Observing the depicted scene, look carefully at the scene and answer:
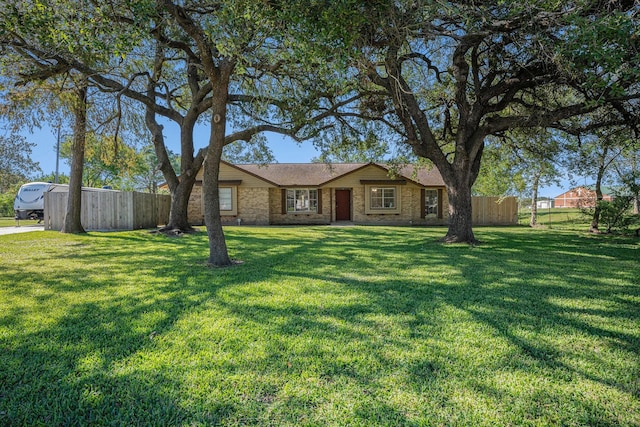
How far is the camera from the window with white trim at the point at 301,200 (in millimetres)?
20656

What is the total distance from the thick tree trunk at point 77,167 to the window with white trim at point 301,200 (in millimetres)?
11251

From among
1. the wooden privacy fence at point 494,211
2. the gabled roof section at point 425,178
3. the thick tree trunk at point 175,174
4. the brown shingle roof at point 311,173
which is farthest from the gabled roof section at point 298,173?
the wooden privacy fence at point 494,211

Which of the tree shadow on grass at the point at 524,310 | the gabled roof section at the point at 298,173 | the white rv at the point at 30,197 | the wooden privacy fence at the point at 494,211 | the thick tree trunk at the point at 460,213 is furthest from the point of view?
the wooden privacy fence at the point at 494,211

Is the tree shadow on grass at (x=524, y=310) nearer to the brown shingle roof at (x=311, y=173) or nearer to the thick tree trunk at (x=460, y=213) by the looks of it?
the thick tree trunk at (x=460, y=213)

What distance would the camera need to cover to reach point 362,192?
20250 mm

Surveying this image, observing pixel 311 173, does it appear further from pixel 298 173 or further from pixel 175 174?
pixel 175 174

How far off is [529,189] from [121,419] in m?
21.8

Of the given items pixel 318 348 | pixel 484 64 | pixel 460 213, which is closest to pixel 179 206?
pixel 460 213

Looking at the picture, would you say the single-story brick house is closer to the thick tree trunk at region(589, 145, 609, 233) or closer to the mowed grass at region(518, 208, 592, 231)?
the mowed grass at region(518, 208, 592, 231)

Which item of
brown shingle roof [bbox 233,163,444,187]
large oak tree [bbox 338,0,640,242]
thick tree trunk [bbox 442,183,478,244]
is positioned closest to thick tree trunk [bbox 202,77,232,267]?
large oak tree [bbox 338,0,640,242]

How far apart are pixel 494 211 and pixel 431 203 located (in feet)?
13.6

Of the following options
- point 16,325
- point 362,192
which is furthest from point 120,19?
point 362,192

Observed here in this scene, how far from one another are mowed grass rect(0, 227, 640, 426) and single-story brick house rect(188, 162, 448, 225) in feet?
46.0

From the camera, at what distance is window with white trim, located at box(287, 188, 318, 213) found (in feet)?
67.8
